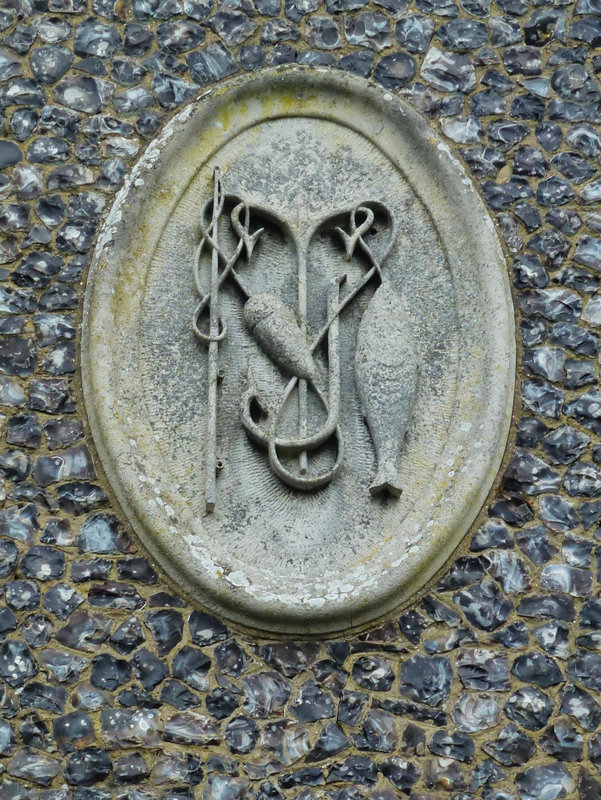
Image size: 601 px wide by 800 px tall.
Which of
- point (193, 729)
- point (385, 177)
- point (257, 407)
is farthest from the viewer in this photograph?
point (385, 177)

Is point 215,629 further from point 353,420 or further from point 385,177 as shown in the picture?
point 385,177

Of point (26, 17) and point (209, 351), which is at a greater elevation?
point (26, 17)

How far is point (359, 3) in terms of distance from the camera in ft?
20.1

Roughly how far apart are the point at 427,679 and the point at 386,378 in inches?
42.2

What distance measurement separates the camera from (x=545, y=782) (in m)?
5.11

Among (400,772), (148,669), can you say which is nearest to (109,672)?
(148,669)

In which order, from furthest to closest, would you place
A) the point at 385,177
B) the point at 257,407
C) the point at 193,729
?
the point at 385,177
the point at 257,407
the point at 193,729

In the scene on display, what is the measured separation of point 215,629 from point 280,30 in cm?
236

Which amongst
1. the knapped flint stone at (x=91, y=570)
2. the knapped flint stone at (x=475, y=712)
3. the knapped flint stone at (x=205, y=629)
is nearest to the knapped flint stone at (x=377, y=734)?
the knapped flint stone at (x=475, y=712)

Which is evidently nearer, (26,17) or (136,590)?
(136,590)

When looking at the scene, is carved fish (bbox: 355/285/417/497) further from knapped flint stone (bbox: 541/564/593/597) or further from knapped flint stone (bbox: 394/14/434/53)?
knapped flint stone (bbox: 394/14/434/53)

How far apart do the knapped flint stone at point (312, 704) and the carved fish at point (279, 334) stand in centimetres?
111

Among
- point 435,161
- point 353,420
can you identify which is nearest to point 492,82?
point 435,161

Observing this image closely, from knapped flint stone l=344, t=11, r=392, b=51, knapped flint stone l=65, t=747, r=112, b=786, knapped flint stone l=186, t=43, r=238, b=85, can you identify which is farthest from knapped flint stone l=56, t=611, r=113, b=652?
knapped flint stone l=344, t=11, r=392, b=51
